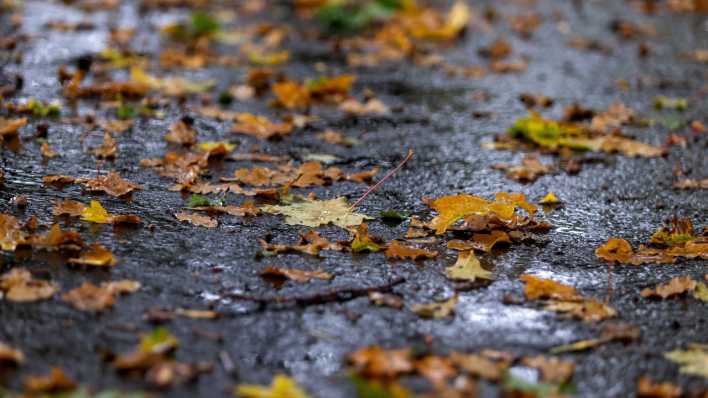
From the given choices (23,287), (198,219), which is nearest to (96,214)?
(198,219)

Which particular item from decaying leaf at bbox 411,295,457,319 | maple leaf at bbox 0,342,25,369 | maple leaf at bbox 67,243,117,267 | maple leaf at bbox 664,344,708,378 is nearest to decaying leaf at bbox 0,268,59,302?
maple leaf at bbox 67,243,117,267

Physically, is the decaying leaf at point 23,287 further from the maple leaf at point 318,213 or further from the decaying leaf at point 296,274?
the maple leaf at point 318,213

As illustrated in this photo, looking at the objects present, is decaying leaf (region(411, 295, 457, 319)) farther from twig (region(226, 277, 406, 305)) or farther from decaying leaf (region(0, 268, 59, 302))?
decaying leaf (region(0, 268, 59, 302))

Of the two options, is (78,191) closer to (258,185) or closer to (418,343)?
(258,185)

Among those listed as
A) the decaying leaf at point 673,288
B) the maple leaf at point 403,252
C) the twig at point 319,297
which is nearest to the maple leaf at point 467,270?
the maple leaf at point 403,252

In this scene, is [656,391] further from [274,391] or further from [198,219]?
[198,219]

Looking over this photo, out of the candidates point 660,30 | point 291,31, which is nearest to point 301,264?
point 291,31
